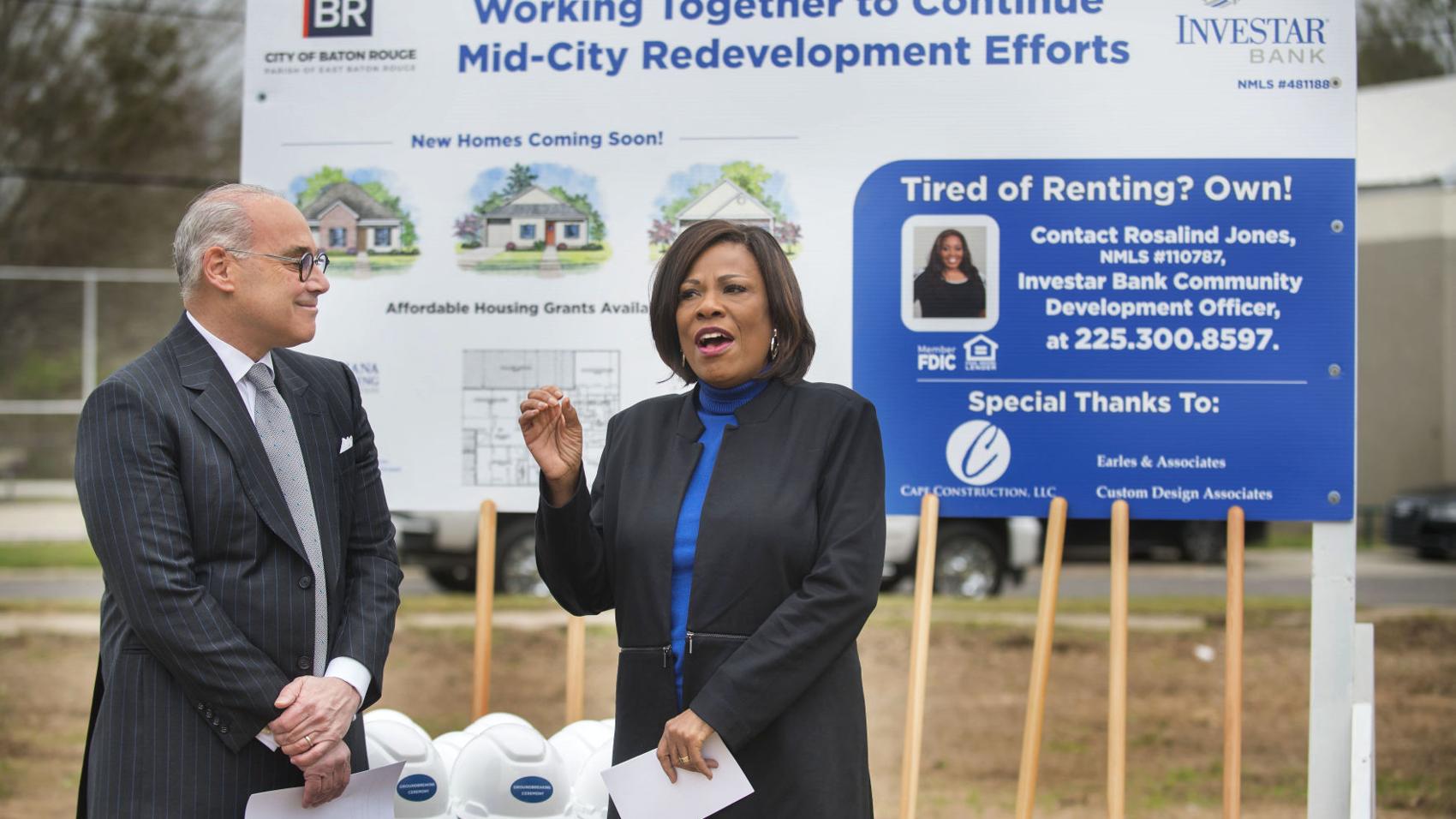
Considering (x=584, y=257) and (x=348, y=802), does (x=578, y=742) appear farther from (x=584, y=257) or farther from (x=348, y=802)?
(x=584, y=257)

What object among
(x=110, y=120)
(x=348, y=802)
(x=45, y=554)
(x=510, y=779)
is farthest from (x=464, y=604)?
(x=348, y=802)

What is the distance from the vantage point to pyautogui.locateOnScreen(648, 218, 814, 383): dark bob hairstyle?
2346 mm

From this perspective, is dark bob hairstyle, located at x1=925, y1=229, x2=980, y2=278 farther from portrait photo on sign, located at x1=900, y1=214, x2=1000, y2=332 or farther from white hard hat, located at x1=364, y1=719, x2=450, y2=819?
white hard hat, located at x1=364, y1=719, x2=450, y2=819

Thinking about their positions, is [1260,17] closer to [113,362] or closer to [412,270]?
[412,270]

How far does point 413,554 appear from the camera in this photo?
390 inches

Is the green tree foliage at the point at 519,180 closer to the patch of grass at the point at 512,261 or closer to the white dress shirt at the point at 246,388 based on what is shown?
the patch of grass at the point at 512,261

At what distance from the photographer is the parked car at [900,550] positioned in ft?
30.3

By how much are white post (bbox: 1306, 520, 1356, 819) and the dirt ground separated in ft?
6.81

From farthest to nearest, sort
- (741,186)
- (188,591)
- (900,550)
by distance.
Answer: (900,550)
(741,186)
(188,591)

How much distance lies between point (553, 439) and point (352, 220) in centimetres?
177

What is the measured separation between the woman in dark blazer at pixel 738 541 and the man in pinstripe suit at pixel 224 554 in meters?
0.42

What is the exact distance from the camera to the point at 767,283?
2348 mm

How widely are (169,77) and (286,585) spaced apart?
39.7ft

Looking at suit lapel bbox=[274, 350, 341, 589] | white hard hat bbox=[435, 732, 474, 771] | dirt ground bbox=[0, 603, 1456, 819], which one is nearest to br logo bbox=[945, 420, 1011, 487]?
white hard hat bbox=[435, 732, 474, 771]
